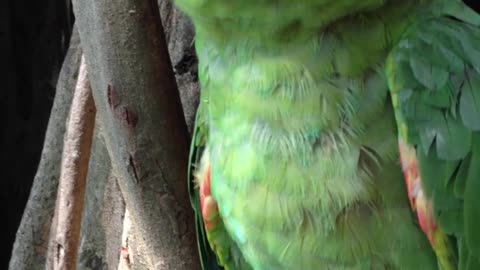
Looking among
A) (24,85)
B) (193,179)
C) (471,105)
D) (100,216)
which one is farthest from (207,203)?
(24,85)

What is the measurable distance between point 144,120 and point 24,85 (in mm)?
1450

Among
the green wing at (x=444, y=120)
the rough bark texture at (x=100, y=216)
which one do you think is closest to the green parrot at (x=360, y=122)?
the green wing at (x=444, y=120)

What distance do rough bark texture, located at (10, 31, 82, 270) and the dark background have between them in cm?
73

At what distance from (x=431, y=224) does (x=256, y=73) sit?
0.25 meters

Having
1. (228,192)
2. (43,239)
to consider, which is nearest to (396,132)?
(228,192)

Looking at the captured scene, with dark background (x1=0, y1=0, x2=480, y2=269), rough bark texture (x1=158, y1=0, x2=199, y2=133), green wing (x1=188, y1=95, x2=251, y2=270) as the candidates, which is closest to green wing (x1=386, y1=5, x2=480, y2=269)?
green wing (x1=188, y1=95, x2=251, y2=270)

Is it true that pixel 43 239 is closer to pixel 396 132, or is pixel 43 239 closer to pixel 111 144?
pixel 111 144

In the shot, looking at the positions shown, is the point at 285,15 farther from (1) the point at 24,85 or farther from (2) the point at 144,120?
(1) the point at 24,85

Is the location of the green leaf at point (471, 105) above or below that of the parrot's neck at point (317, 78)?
below

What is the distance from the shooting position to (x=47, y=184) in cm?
156

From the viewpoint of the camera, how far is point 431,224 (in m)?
0.88

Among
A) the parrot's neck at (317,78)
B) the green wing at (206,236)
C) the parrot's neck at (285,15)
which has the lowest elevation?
the green wing at (206,236)

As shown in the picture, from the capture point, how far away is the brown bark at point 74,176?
1.34 meters

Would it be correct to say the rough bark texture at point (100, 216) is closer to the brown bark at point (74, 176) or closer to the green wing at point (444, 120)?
the brown bark at point (74, 176)
